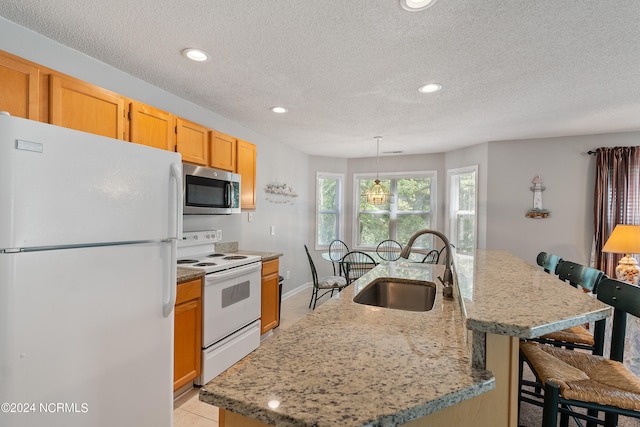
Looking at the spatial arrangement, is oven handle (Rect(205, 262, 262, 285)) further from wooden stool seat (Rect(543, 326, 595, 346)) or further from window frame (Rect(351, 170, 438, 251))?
window frame (Rect(351, 170, 438, 251))

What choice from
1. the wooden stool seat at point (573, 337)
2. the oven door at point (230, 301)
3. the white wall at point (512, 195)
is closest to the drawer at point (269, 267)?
the oven door at point (230, 301)

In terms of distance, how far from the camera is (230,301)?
8.11 feet

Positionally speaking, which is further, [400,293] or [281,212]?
[281,212]

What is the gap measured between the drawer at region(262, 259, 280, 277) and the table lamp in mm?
3521

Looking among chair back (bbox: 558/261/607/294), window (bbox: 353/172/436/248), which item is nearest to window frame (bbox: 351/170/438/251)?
window (bbox: 353/172/436/248)

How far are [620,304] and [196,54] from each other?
2662 mm

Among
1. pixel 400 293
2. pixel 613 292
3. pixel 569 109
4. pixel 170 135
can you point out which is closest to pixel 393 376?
pixel 400 293

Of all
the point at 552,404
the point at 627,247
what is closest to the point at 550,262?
the point at 627,247

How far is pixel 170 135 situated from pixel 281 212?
234 cm

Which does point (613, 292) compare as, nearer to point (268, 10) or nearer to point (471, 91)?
point (471, 91)

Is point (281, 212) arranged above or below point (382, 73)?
below

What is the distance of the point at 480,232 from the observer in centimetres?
427

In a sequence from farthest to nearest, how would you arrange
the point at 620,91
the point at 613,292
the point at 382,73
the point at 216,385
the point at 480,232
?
the point at 480,232 → the point at 620,91 → the point at 382,73 → the point at 613,292 → the point at 216,385

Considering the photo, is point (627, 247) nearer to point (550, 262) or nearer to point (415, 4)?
point (550, 262)
